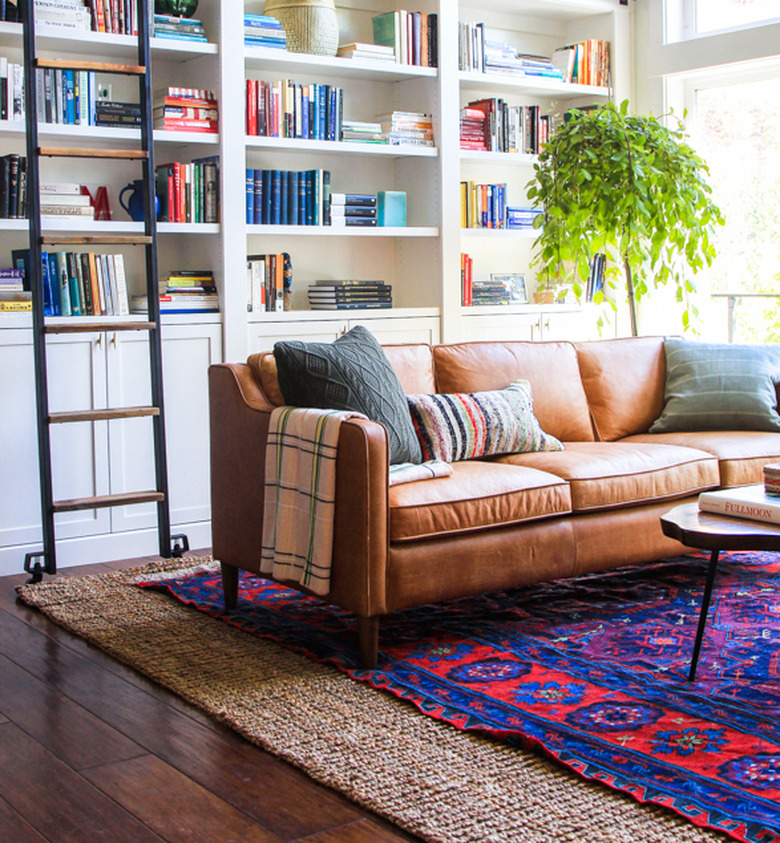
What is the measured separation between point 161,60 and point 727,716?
3522 millimetres

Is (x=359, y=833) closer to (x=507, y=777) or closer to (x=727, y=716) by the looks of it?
(x=507, y=777)

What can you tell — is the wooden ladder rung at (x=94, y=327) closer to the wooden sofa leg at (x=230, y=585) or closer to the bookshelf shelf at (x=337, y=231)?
the bookshelf shelf at (x=337, y=231)

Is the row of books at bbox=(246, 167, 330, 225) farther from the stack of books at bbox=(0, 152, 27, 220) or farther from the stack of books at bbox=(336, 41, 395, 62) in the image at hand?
the stack of books at bbox=(0, 152, 27, 220)

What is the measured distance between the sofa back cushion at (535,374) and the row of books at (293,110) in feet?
4.40

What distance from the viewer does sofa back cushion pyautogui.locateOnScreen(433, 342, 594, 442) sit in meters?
4.07

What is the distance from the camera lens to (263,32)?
4734mm

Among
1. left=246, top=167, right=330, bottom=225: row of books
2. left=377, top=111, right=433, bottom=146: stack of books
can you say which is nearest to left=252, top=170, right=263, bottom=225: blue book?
left=246, top=167, right=330, bottom=225: row of books

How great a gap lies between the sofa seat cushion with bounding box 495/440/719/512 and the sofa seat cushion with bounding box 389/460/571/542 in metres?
0.09

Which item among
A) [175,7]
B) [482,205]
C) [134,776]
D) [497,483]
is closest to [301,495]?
[497,483]

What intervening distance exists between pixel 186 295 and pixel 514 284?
1903 mm

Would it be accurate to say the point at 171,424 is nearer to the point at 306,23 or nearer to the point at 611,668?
the point at 306,23

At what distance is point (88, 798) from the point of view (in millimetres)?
2318

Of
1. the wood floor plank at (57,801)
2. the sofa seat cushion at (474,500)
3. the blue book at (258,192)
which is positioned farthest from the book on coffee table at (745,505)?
the blue book at (258,192)

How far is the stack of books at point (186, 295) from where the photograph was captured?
4.55 meters
